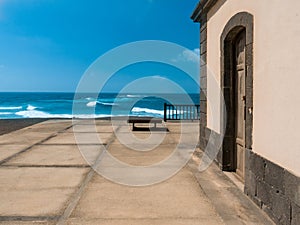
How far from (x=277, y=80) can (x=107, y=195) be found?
2.31 meters

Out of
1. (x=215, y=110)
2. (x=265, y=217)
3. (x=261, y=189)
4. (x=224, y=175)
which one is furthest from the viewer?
(x=215, y=110)

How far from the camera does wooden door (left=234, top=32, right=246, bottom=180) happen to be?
4.46 meters

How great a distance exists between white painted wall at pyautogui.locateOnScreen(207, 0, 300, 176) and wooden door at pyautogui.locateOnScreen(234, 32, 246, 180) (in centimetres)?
73

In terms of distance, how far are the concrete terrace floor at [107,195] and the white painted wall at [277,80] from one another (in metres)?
0.77

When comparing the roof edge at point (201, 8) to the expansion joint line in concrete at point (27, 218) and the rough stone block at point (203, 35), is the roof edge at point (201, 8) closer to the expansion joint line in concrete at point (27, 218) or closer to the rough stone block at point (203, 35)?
the rough stone block at point (203, 35)

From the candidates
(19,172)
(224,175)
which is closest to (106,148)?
(19,172)

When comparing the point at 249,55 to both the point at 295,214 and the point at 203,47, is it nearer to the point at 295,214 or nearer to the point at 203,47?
the point at 295,214

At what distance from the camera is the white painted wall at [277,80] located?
2535 millimetres

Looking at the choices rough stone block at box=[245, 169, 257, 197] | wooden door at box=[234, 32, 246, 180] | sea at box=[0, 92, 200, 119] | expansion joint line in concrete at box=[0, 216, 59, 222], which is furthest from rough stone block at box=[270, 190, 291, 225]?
sea at box=[0, 92, 200, 119]

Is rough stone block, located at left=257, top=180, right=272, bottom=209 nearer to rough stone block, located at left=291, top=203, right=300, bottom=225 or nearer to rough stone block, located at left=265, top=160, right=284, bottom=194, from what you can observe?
rough stone block, located at left=265, top=160, right=284, bottom=194

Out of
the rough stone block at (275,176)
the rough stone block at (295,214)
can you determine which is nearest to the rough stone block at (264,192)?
the rough stone block at (275,176)

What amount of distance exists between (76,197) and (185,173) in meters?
1.85

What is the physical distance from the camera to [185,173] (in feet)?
15.5

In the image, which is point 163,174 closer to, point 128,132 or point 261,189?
point 261,189
